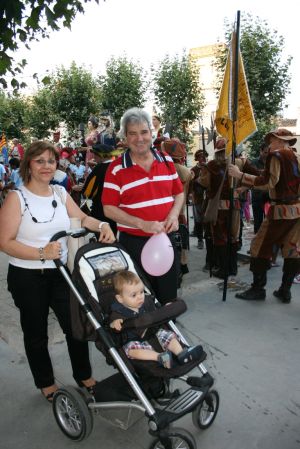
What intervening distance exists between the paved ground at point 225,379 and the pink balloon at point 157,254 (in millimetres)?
1006

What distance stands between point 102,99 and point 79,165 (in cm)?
1347

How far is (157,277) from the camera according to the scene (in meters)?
3.05

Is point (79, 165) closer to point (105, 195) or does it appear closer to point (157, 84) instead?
point (105, 195)

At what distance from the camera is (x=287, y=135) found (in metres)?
4.18

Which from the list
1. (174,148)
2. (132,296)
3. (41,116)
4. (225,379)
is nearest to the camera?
(132,296)

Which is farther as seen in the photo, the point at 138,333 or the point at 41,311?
the point at 41,311

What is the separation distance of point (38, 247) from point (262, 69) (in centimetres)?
1483

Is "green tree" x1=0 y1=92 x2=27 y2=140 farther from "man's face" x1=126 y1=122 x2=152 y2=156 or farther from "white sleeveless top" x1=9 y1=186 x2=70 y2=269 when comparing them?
"white sleeveless top" x1=9 y1=186 x2=70 y2=269

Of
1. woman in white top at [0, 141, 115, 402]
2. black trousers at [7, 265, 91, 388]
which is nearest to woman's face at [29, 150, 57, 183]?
woman in white top at [0, 141, 115, 402]

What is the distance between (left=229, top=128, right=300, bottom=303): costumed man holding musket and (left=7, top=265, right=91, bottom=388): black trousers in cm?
243

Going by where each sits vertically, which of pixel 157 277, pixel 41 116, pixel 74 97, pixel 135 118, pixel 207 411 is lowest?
pixel 207 411

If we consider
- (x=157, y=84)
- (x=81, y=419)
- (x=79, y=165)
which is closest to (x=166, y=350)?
(x=81, y=419)

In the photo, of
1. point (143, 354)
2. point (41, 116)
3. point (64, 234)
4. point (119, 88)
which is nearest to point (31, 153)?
point (64, 234)

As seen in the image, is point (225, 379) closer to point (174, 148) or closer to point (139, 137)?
point (139, 137)
